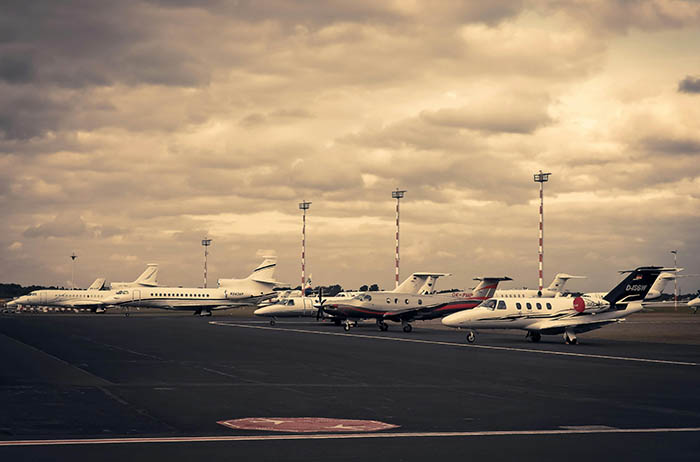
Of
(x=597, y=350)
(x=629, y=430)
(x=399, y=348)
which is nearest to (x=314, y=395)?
(x=629, y=430)

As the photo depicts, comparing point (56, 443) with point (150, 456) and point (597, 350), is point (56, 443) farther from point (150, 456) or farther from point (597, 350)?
point (597, 350)

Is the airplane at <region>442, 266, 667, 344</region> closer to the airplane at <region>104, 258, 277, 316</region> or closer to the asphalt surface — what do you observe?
the asphalt surface

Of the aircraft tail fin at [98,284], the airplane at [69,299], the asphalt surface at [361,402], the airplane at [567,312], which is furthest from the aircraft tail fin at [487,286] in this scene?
the aircraft tail fin at [98,284]

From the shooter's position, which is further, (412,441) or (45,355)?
(45,355)

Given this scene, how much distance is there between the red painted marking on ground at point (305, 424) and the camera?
44.7 ft

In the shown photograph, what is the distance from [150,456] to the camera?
10898 mm

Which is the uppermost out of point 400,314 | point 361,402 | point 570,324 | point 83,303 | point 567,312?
point 83,303

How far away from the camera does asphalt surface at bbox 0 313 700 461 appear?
38.5 feet

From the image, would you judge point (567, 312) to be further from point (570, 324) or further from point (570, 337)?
point (570, 337)

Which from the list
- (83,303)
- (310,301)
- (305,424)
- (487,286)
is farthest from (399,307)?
(83,303)

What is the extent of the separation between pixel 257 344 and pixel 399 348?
737cm

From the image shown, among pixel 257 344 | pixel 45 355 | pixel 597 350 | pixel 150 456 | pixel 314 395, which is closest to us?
pixel 150 456

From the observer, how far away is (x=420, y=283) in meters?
72.6

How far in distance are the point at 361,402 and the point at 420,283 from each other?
5526cm
